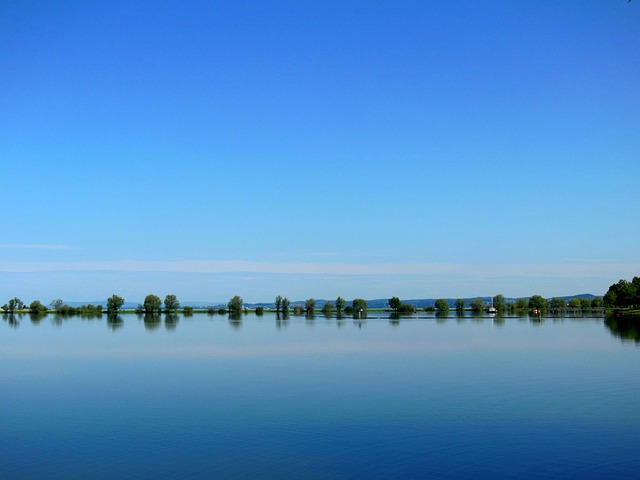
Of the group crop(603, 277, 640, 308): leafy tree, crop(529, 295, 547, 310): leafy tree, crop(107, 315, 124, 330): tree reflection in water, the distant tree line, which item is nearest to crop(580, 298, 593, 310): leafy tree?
the distant tree line

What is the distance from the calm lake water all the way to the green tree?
106m

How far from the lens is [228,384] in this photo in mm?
22594

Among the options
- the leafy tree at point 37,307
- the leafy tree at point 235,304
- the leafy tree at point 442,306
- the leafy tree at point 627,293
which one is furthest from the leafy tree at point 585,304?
the leafy tree at point 37,307

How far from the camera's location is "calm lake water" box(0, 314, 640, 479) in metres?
12.3

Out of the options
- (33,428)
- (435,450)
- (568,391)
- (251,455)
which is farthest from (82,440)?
(568,391)

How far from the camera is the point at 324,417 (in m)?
16.6

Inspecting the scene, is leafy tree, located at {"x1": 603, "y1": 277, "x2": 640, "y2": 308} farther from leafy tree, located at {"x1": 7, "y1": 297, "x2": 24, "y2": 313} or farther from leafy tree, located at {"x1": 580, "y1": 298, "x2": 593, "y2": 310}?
leafy tree, located at {"x1": 7, "y1": 297, "x2": 24, "y2": 313}

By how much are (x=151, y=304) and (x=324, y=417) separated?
125 meters

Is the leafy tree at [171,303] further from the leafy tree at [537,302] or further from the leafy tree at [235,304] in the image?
the leafy tree at [537,302]

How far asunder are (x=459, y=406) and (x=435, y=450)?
16.0 ft

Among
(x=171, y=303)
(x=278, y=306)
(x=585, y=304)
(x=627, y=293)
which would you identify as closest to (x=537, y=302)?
(x=585, y=304)

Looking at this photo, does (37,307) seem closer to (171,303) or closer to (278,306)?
(171,303)

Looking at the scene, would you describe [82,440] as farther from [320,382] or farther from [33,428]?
[320,382]

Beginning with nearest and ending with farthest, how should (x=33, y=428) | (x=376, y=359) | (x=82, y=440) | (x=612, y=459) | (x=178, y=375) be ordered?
(x=612, y=459)
(x=82, y=440)
(x=33, y=428)
(x=178, y=375)
(x=376, y=359)
